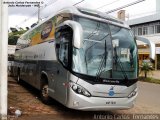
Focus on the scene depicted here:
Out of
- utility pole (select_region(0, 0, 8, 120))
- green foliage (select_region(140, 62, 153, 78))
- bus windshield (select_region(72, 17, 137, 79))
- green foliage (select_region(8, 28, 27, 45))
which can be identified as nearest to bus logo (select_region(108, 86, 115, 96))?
bus windshield (select_region(72, 17, 137, 79))

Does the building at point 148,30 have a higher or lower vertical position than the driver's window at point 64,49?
higher

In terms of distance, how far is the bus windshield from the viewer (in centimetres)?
964

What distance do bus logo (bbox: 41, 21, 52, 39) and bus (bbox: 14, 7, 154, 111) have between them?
1.29 metres

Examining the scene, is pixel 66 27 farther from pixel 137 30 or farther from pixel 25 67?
pixel 137 30

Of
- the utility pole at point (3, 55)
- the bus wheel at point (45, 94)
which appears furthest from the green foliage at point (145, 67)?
the utility pole at point (3, 55)

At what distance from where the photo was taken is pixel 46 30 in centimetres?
1333

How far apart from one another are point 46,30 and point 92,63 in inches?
165

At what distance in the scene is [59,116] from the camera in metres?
10.3

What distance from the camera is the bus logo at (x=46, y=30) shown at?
12.8 metres

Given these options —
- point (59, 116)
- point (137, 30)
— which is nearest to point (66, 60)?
point (59, 116)

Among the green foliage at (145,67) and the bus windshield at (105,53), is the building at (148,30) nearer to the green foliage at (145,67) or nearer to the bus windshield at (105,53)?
the green foliage at (145,67)

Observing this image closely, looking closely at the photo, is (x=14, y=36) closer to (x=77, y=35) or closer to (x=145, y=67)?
(x=145, y=67)

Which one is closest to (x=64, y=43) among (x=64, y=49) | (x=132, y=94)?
(x=64, y=49)

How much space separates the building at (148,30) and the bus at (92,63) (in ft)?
124
